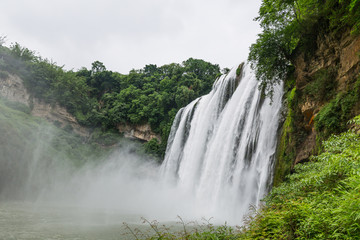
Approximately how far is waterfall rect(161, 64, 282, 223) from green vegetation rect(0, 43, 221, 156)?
36.2 ft

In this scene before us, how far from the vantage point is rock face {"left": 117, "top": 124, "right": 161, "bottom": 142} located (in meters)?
32.1

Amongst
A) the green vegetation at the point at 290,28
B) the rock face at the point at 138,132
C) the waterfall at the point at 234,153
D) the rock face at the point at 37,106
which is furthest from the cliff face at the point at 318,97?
the rock face at the point at 37,106

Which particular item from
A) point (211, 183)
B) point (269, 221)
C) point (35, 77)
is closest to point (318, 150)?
point (269, 221)

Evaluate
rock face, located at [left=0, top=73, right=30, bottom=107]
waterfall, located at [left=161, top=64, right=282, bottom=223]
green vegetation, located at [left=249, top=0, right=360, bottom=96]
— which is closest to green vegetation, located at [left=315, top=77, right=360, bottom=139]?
green vegetation, located at [left=249, top=0, right=360, bottom=96]

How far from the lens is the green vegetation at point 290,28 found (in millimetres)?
7830

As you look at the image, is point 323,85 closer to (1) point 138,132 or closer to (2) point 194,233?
(2) point 194,233

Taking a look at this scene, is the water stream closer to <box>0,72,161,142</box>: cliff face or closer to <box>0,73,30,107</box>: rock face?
<box>0,72,161,142</box>: cliff face

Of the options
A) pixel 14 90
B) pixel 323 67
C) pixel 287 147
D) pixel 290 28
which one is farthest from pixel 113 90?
pixel 323 67

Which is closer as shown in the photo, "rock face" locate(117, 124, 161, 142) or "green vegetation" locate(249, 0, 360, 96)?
"green vegetation" locate(249, 0, 360, 96)

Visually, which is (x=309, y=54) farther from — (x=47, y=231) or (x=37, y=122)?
(x=37, y=122)

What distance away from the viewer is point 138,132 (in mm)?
33000

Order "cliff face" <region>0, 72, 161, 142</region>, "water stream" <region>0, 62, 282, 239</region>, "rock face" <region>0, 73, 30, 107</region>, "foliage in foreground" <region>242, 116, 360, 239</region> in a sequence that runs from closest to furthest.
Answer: "foliage in foreground" <region>242, 116, 360, 239</region> → "water stream" <region>0, 62, 282, 239</region> → "rock face" <region>0, 73, 30, 107</region> → "cliff face" <region>0, 72, 161, 142</region>

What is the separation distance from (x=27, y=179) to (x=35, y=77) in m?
14.3

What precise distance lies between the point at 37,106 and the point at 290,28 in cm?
3043
